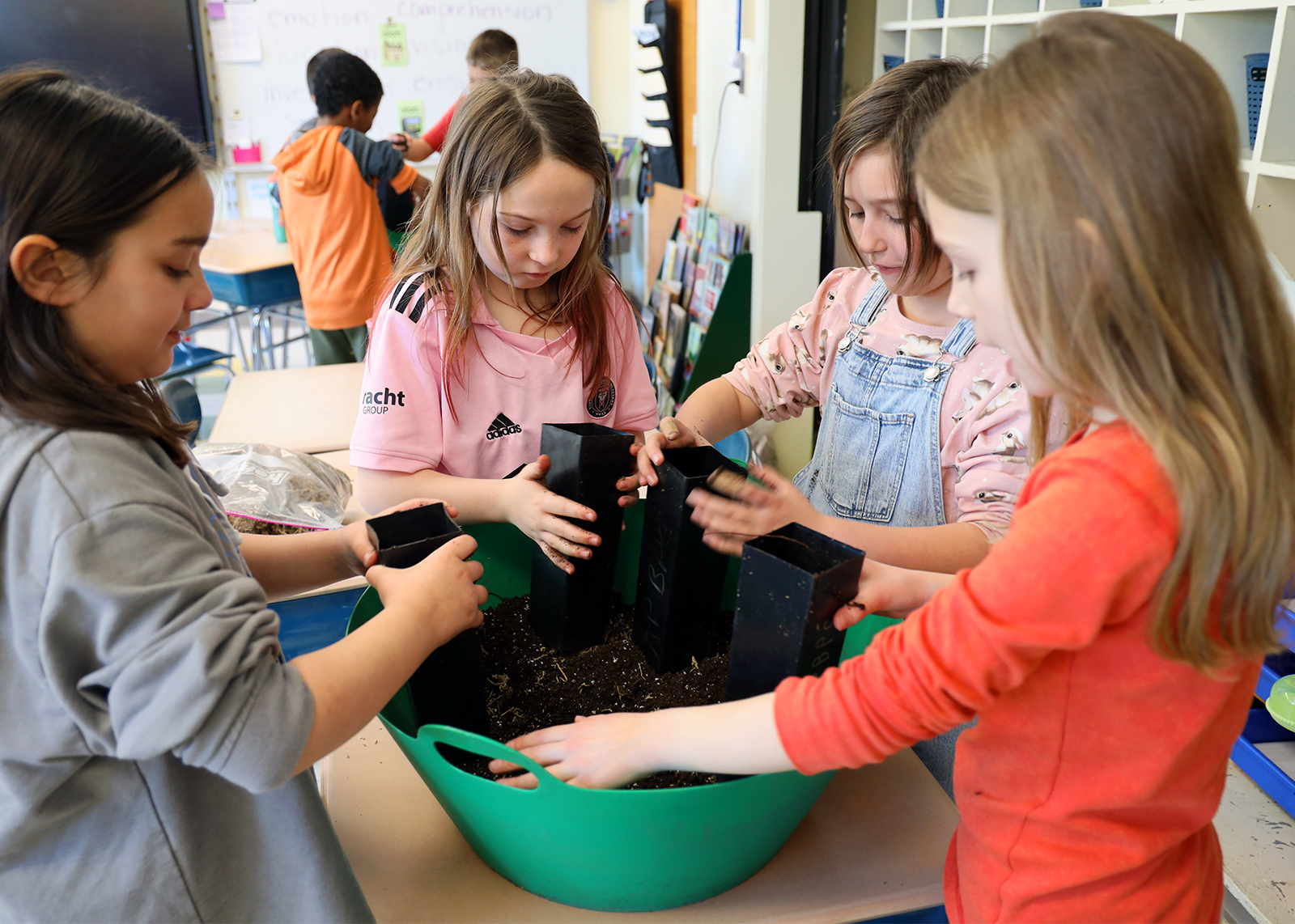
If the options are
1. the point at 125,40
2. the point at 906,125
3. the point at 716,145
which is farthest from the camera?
the point at 125,40

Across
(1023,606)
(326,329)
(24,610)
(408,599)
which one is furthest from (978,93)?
(326,329)

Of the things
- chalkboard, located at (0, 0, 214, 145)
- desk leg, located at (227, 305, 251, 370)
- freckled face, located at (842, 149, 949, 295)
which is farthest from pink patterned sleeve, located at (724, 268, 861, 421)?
chalkboard, located at (0, 0, 214, 145)

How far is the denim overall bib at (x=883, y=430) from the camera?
Result: 1084 millimetres

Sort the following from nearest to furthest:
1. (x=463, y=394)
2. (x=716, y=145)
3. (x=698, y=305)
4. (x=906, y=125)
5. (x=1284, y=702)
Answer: (x=906, y=125), (x=1284, y=702), (x=463, y=394), (x=698, y=305), (x=716, y=145)

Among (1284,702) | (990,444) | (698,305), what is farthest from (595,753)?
(698,305)

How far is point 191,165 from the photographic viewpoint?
0.64 meters

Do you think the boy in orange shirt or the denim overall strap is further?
the boy in orange shirt

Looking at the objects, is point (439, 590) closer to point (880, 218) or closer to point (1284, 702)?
point (880, 218)

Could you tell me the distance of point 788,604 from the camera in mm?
659

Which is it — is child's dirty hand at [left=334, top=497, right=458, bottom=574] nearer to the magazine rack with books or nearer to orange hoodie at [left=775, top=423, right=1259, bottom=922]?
orange hoodie at [left=775, top=423, right=1259, bottom=922]

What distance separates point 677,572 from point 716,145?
2.66m

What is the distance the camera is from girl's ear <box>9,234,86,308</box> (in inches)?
22.1

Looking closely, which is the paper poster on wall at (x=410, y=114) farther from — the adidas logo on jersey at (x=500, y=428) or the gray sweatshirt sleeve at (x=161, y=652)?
the gray sweatshirt sleeve at (x=161, y=652)

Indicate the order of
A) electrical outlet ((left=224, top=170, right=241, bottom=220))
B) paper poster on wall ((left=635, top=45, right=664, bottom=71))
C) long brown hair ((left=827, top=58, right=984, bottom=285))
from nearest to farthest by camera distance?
long brown hair ((left=827, top=58, right=984, bottom=285)), paper poster on wall ((left=635, top=45, right=664, bottom=71)), electrical outlet ((left=224, top=170, right=241, bottom=220))
